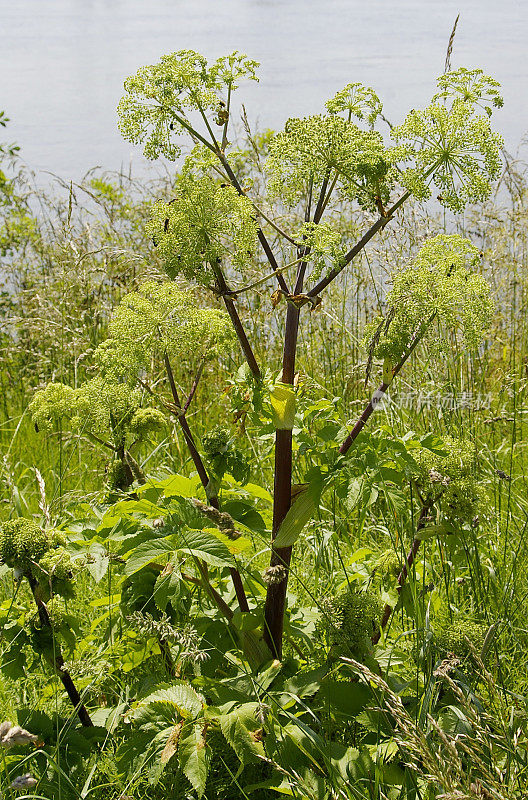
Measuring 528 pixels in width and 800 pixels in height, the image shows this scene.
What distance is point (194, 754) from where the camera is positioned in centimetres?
185

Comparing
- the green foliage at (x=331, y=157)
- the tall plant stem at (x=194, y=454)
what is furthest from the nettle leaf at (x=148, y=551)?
the green foliage at (x=331, y=157)

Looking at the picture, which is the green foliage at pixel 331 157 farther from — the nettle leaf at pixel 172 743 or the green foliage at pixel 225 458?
the nettle leaf at pixel 172 743

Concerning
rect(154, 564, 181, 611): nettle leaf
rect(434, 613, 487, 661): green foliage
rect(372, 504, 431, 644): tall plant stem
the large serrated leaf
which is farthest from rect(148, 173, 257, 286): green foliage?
rect(434, 613, 487, 661): green foliage

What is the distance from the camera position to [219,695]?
1.99m

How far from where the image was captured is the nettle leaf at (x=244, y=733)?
1.81 m

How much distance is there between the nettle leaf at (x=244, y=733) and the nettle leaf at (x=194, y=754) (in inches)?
3.4

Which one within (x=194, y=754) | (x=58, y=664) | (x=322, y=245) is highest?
(x=322, y=245)

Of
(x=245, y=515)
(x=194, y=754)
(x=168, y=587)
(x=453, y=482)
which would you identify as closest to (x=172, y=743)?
(x=194, y=754)

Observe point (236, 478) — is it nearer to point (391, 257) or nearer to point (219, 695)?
point (219, 695)

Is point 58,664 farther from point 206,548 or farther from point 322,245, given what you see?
point 322,245

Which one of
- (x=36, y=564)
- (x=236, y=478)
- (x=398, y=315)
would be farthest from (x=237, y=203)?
(x=36, y=564)

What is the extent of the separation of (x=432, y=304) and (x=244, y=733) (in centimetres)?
117

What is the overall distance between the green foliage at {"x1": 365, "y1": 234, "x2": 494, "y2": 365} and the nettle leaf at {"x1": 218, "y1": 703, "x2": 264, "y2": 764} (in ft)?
3.27

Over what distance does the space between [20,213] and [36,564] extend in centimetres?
657
